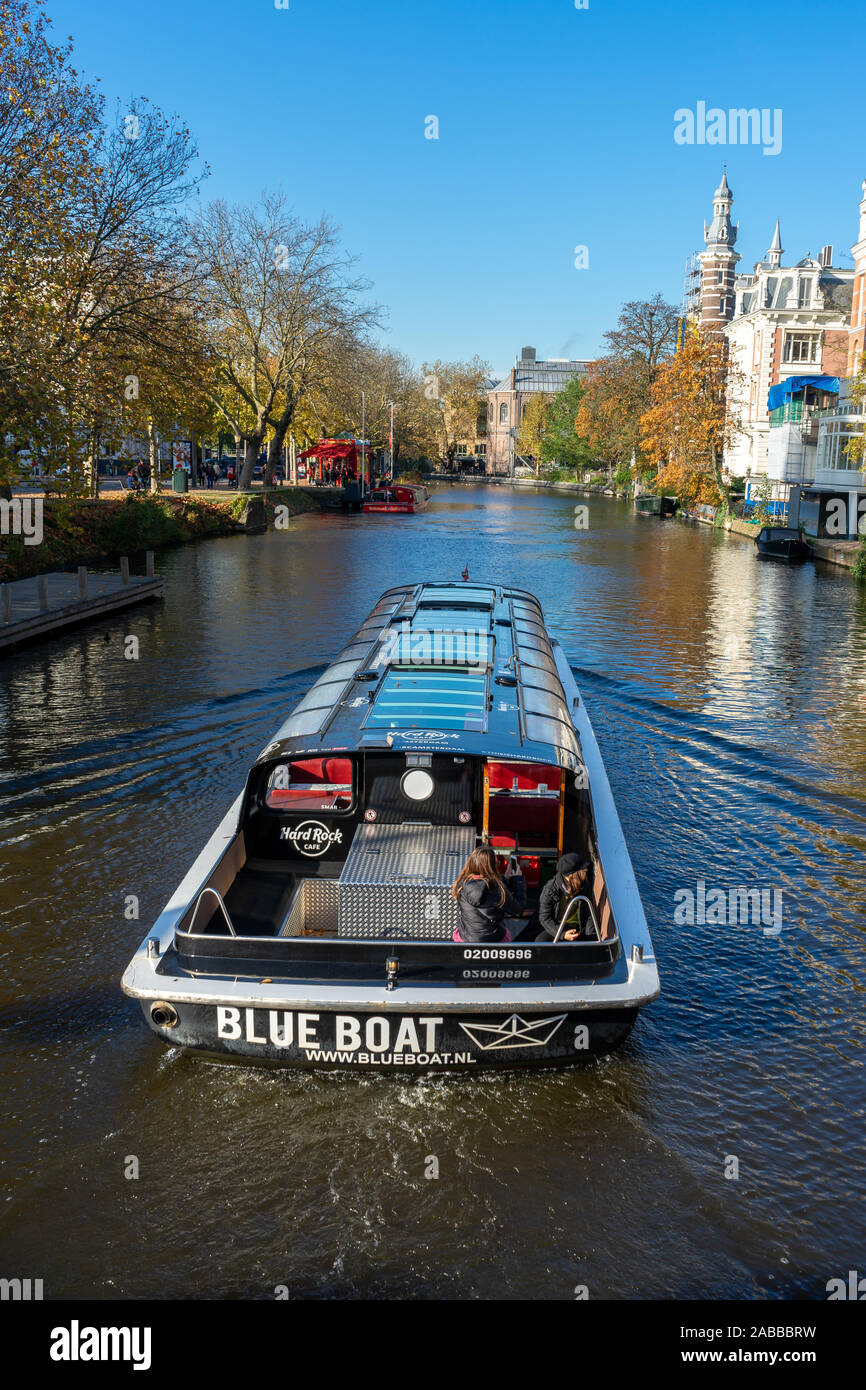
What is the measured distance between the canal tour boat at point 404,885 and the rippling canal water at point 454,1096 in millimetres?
585

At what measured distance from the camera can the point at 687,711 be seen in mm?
17531

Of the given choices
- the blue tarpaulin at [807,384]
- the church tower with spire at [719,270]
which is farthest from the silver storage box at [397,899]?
the church tower with spire at [719,270]

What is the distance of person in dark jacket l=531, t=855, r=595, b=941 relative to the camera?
766cm

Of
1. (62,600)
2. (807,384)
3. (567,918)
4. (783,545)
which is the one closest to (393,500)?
(807,384)

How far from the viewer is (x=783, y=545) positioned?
137 feet

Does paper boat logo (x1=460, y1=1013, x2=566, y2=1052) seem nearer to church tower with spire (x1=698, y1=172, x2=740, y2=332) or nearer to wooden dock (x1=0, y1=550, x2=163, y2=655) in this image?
wooden dock (x1=0, y1=550, x2=163, y2=655)

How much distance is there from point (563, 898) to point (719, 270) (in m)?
108

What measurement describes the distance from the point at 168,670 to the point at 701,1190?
15.1 meters

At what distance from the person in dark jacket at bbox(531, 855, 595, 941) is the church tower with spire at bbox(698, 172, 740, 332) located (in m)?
103

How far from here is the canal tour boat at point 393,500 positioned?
70875 mm

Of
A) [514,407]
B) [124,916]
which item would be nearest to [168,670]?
[124,916]

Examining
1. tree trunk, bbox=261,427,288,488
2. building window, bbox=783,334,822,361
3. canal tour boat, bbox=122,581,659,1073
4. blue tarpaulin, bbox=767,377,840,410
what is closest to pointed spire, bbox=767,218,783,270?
building window, bbox=783,334,822,361

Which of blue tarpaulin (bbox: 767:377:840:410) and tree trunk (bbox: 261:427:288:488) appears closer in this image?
blue tarpaulin (bbox: 767:377:840:410)

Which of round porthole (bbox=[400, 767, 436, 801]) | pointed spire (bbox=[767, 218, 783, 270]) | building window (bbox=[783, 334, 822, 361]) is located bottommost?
round porthole (bbox=[400, 767, 436, 801])
